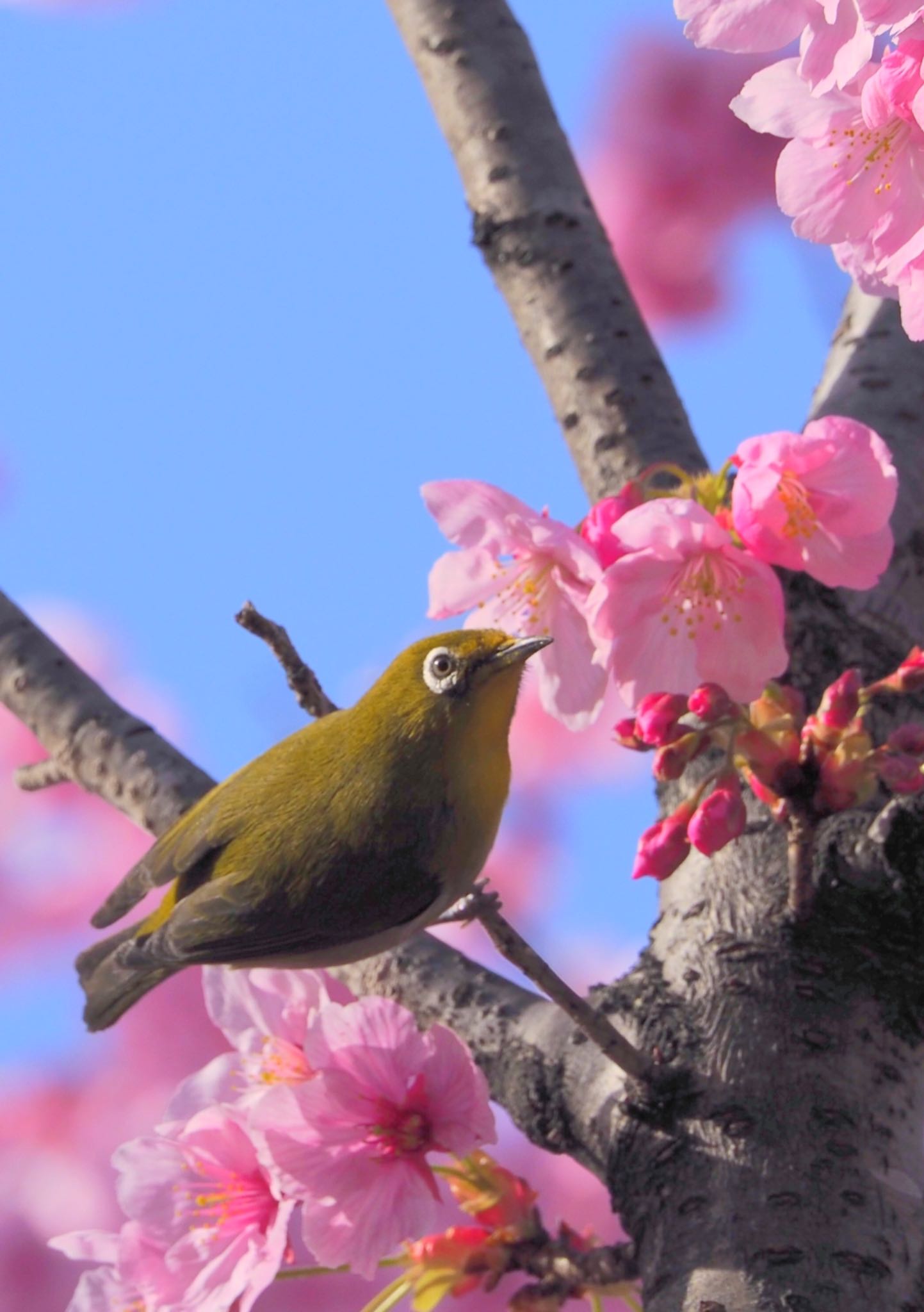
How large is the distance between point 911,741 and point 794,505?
11.3 inches

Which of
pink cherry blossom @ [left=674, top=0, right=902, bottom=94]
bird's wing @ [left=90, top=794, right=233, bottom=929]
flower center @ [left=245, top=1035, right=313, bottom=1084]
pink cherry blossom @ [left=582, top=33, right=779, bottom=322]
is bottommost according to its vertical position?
flower center @ [left=245, top=1035, right=313, bottom=1084]

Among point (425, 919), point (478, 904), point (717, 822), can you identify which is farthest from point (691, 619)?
point (425, 919)

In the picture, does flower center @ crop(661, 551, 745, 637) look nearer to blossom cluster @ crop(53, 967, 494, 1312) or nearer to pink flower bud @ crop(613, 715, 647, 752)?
pink flower bud @ crop(613, 715, 647, 752)

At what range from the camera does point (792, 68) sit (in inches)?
54.4

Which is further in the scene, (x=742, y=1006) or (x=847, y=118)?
(x=742, y=1006)

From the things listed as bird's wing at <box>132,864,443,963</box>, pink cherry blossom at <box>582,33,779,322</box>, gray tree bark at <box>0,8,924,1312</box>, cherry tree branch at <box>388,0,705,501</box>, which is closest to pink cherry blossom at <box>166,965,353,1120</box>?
bird's wing at <box>132,864,443,963</box>

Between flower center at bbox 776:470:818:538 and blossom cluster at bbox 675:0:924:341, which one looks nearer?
blossom cluster at bbox 675:0:924:341

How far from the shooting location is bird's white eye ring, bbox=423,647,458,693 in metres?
2.12

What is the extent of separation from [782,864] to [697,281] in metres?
3.05

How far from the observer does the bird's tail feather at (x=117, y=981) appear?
2.10 metres

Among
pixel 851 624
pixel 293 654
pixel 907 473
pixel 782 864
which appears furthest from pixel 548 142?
pixel 782 864

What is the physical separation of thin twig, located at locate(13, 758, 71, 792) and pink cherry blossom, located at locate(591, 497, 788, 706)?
1.06 metres

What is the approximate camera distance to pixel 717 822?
1.56 metres

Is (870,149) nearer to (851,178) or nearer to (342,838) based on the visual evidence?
(851,178)
